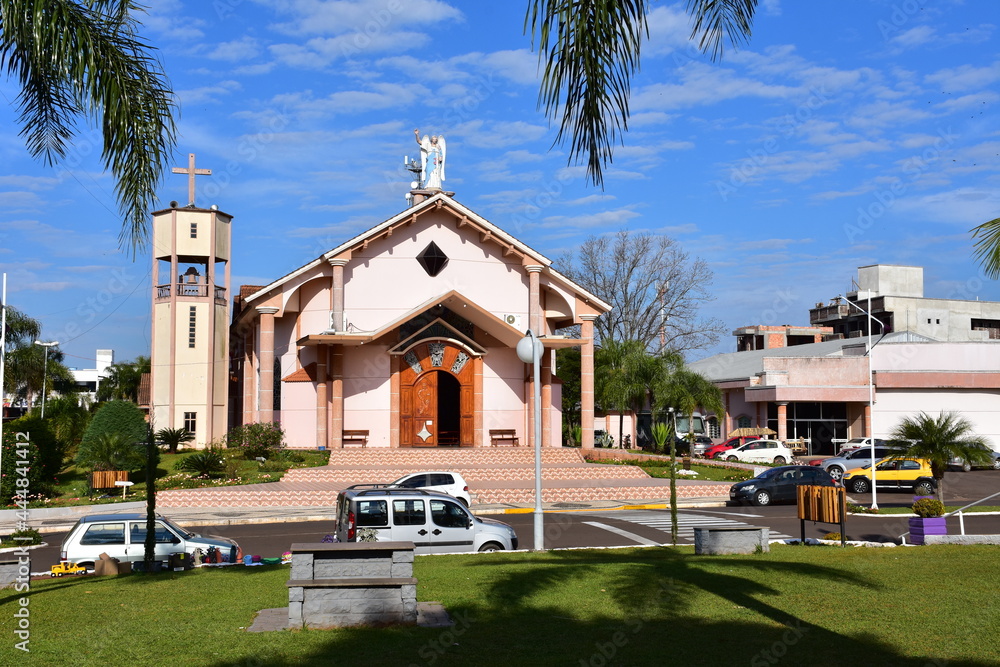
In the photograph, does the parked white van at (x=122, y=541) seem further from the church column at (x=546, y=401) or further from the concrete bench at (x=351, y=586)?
the church column at (x=546, y=401)

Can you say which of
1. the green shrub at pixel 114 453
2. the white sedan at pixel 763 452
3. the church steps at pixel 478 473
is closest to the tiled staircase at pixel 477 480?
the church steps at pixel 478 473

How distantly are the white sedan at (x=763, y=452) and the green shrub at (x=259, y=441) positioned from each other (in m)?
22.6

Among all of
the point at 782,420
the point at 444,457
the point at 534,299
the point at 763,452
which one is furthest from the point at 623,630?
the point at 782,420

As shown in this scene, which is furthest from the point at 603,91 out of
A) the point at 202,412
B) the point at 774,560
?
the point at 202,412

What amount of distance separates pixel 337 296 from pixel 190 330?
1087cm

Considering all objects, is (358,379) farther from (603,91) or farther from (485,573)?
(603,91)

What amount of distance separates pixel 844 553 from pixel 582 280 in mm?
49932

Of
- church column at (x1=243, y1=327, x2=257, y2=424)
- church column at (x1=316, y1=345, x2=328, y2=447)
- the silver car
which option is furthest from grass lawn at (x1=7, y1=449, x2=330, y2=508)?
the silver car

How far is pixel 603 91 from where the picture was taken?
5629 millimetres

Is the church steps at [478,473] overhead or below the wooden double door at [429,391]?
below

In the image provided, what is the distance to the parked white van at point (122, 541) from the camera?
15.2 meters

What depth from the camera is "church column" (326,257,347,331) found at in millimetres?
34809

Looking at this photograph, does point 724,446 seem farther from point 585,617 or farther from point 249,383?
point 585,617

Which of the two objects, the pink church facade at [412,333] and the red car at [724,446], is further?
the red car at [724,446]
